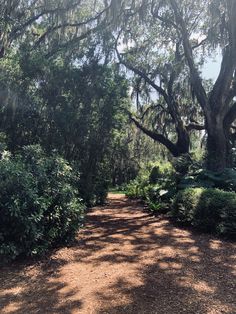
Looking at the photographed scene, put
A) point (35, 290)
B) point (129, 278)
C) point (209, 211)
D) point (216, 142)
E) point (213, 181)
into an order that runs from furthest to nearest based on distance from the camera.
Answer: point (216, 142) → point (213, 181) → point (209, 211) → point (129, 278) → point (35, 290)

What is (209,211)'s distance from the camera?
670 centimetres

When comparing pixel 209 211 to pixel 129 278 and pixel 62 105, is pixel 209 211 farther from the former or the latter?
pixel 62 105

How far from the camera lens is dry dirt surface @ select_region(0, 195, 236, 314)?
141 inches

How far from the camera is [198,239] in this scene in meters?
6.18

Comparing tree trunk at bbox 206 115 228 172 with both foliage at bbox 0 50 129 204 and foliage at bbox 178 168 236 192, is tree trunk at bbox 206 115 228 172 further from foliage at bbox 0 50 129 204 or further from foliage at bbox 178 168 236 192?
foliage at bbox 0 50 129 204

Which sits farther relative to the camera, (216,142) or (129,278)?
(216,142)

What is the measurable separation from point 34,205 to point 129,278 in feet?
5.75

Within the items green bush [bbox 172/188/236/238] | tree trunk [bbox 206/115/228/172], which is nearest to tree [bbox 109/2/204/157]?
tree trunk [bbox 206/115/228/172]

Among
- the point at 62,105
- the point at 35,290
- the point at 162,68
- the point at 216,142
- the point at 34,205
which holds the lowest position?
the point at 35,290

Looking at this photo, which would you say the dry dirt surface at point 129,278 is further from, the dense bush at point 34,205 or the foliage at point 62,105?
the foliage at point 62,105

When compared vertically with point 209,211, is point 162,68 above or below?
above

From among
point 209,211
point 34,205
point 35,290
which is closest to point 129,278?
point 35,290

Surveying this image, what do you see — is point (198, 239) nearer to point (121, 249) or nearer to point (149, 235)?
point (149, 235)

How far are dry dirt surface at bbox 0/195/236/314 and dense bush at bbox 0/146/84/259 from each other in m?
0.31
